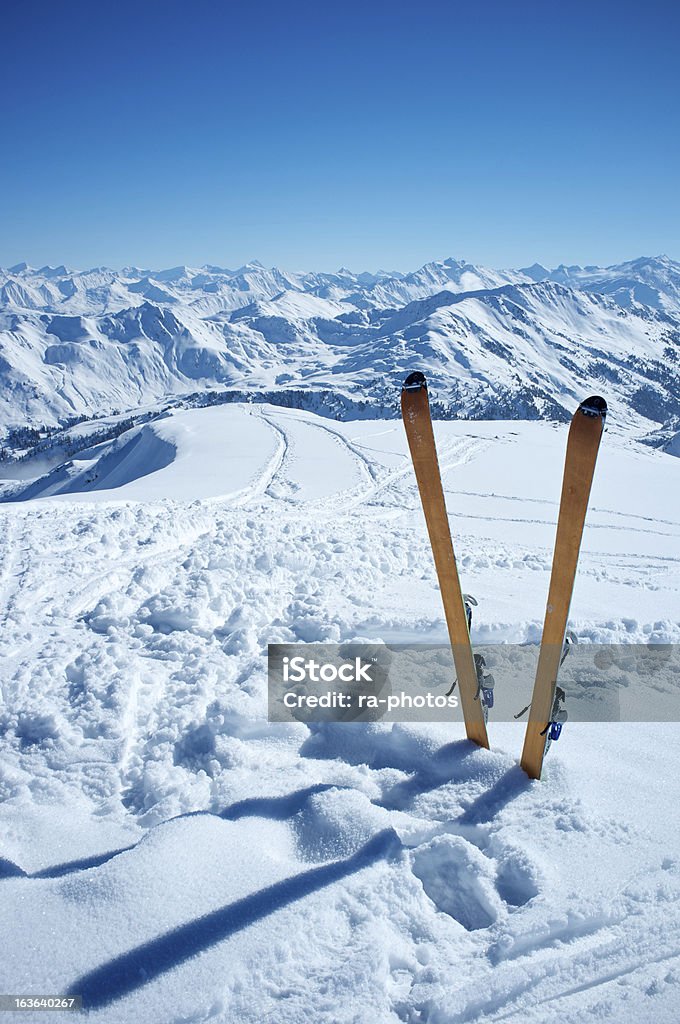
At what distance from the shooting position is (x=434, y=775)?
6098 mm

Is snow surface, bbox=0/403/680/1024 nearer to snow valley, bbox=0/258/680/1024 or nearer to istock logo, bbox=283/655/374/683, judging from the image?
snow valley, bbox=0/258/680/1024

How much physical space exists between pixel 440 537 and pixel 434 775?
8.93 feet

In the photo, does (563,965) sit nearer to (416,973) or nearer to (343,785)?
(416,973)

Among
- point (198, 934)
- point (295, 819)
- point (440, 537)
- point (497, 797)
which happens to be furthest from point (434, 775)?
point (198, 934)

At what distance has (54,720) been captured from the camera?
6824 mm

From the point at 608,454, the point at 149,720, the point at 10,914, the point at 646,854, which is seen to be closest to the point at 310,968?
the point at 10,914

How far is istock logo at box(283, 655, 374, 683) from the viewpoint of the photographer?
26.2 feet

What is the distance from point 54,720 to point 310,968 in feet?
14.4

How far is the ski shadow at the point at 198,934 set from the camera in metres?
3.91

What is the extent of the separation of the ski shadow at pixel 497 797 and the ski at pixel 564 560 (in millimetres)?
133

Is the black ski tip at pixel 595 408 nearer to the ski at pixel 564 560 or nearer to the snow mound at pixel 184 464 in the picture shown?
the ski at pixel 564 560

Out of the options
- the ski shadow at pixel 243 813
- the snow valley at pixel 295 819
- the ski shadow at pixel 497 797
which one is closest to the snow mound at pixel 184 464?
the snow valley at pixel 295 819

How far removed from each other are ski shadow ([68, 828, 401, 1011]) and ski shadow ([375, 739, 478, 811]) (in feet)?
2.40
